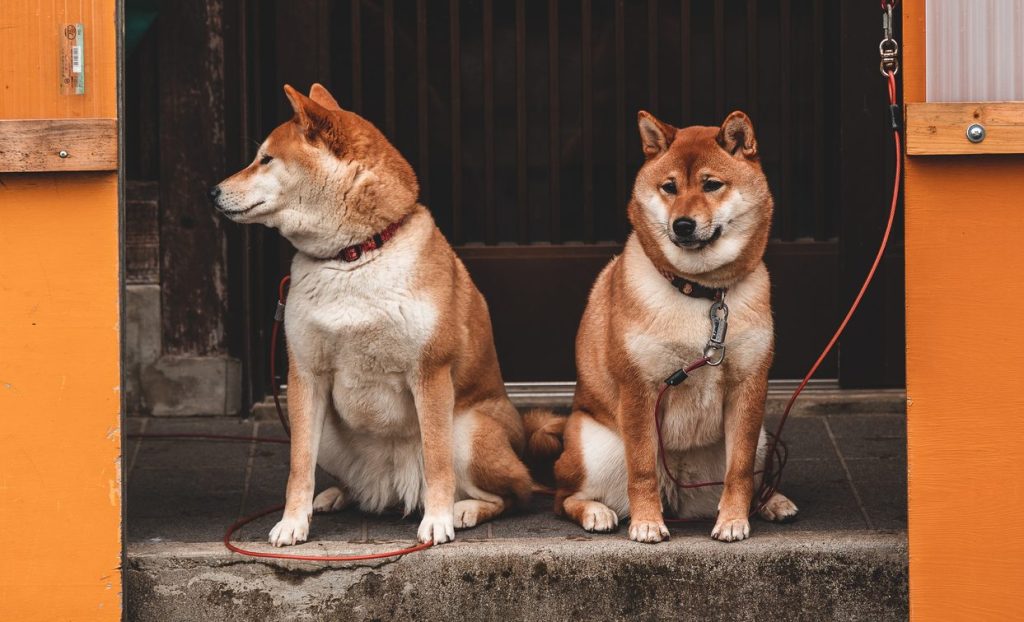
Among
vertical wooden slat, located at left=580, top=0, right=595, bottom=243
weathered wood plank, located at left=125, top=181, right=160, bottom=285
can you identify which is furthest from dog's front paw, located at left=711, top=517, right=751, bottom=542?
weathered wood plank, located at left=125, top=181, right=160, bottom=285

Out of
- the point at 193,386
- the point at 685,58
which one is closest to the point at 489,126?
the point at 685,58

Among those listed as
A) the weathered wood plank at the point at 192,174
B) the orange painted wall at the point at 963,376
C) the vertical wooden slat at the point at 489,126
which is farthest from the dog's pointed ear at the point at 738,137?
the weathered wood plank at the point at 192,174

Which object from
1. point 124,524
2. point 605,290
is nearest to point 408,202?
point 605,290

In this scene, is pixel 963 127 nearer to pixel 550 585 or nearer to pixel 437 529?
pixel 550 585

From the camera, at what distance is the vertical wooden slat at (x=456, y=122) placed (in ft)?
19.4

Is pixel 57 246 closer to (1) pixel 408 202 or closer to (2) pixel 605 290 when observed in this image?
(1) pixel 408 202

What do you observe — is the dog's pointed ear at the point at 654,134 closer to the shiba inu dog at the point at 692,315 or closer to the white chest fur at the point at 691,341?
the shiba inu dog at the point at 692,315

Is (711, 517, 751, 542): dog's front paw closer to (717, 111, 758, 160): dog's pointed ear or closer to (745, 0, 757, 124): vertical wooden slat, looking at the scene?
(717, 111, 758, 160): dog's pointed ear

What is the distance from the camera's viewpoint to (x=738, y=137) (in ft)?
14.4

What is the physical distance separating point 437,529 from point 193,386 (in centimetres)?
209

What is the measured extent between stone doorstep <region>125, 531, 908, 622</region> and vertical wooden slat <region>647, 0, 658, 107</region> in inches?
92.5

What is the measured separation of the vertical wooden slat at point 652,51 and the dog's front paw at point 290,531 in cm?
256

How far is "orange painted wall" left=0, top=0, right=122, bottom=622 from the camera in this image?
3977 mm

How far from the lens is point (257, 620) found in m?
4.32
